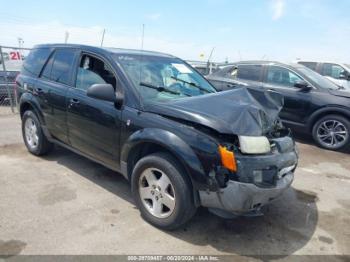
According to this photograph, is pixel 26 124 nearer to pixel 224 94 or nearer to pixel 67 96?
pixel 67 96

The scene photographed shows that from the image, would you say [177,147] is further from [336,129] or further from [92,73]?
[336,129]

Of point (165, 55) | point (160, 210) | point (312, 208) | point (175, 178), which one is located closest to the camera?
point (175, 178)

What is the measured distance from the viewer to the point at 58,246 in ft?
9.63

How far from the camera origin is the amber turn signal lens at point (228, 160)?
9.09 ft

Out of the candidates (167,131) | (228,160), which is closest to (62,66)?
(167,131)

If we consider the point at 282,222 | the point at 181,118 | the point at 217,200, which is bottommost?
the point at 282,222

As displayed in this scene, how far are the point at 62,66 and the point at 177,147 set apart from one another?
2.49m

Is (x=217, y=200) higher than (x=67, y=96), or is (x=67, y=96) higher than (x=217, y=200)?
(x=67, y=96)

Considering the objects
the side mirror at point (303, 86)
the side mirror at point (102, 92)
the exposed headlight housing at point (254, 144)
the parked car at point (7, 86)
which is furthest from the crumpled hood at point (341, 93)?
the parked car at point (7, 86)

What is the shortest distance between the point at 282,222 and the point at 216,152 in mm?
1441

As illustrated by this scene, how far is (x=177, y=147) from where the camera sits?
298 centimetres

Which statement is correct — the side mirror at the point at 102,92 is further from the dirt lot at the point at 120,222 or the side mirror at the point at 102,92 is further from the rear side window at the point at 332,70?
the rear side window at the point at 332,70

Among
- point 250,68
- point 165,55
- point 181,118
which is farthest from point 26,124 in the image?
point 250,68

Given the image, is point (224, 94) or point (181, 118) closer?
point (181, 118)
